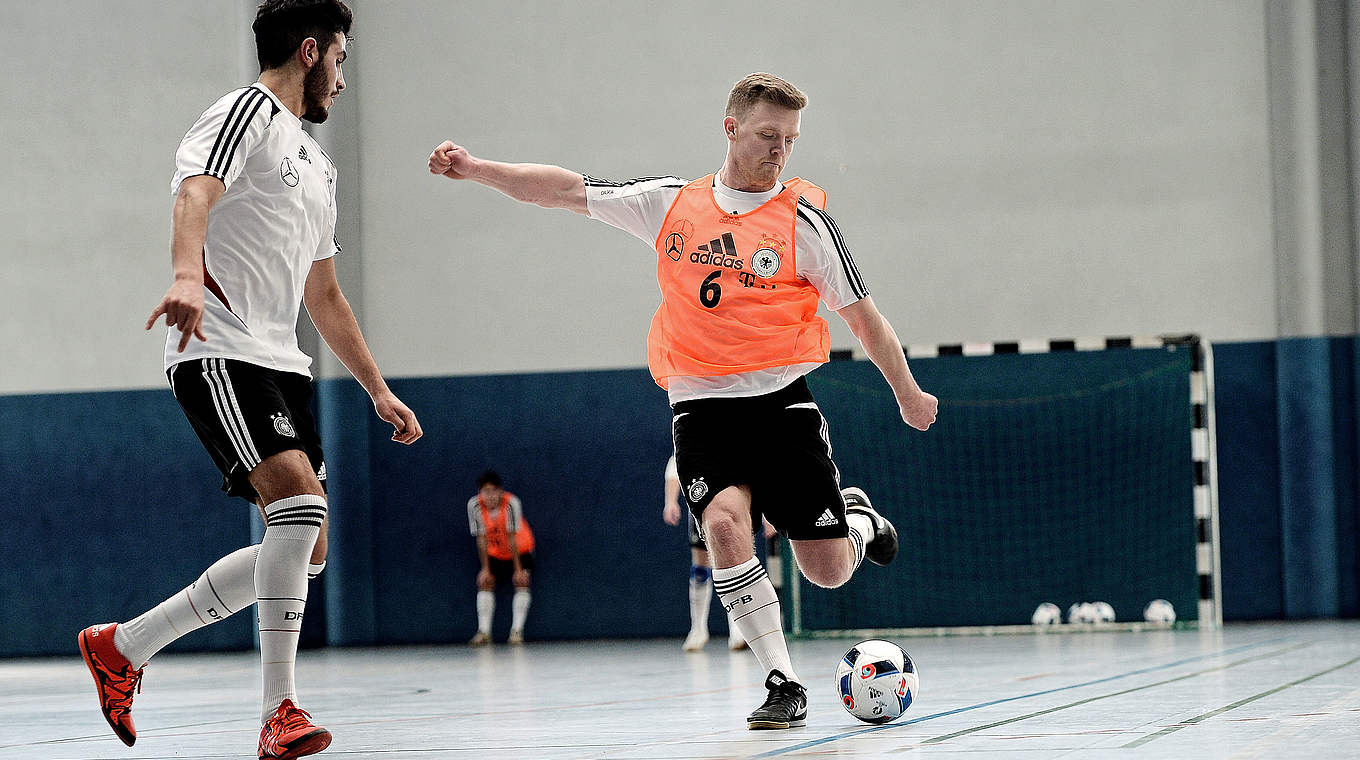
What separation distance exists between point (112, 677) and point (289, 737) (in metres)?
0.87

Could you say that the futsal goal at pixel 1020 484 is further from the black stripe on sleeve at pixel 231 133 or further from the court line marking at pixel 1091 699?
the black stripe on sleeve at pixel 231 133

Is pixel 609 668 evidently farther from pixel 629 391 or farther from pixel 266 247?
pixel 266 247

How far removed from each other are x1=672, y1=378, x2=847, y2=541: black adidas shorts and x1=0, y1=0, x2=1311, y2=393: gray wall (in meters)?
8.34

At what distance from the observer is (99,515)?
1325 cm

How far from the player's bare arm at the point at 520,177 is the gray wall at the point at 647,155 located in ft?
27.2

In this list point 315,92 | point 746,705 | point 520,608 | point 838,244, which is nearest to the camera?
point 315,92

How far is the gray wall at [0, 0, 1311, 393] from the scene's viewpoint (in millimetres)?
12555

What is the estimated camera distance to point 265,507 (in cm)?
378

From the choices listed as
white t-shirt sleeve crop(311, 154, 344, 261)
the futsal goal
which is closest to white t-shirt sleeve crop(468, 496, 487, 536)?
the futsal goal

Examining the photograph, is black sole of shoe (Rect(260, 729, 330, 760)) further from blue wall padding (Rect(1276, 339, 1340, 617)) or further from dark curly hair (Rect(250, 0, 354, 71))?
blue wall padding (Rect(1276, 339, 1340, 617))

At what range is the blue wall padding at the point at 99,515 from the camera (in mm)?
13125

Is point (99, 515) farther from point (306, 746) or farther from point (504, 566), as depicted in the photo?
point (306, 746)

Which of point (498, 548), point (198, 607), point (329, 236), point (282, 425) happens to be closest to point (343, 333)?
point (329, 236)

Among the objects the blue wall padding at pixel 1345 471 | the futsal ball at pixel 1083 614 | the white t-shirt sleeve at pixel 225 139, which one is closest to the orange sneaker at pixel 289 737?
the white t-shirt sleeve at pixel 225 139
